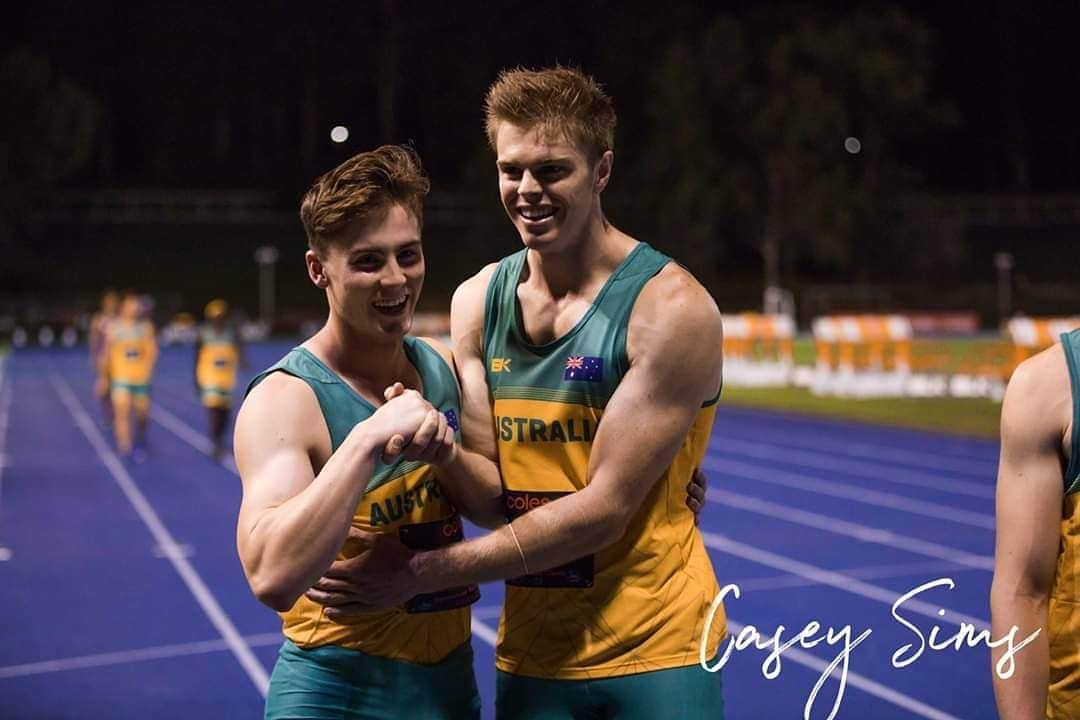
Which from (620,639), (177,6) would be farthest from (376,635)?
(177,6)

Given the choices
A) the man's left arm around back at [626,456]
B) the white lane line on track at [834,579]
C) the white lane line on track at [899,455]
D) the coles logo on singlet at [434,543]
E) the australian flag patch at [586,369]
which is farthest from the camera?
the white lane line on track at [899,455]

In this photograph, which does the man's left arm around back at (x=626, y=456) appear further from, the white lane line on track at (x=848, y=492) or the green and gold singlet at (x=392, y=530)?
the white lane line on track at (x=848, y=492)

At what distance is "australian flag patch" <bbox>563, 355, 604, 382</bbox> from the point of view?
311 centimetres

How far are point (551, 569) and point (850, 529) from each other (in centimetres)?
822

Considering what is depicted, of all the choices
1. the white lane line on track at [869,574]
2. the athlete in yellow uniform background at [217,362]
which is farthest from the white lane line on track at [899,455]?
the athlete in yellow uniform background at [217,362]

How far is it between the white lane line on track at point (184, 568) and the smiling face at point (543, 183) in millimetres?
2951

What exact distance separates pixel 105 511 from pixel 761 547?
6026 millimetres

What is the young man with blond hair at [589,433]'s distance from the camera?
9.91 feet

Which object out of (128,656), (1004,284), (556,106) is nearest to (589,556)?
(556,106)

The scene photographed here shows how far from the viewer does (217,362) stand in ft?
49.7

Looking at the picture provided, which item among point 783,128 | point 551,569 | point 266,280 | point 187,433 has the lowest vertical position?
point 187,433

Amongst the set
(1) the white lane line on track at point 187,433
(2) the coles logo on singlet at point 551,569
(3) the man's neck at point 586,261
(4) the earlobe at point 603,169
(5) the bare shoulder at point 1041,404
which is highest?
(4) the earlobe at point 603,169

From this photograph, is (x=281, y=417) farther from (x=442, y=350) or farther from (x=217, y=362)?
(x=217, y=362)

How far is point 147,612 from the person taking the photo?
8.43 metres
